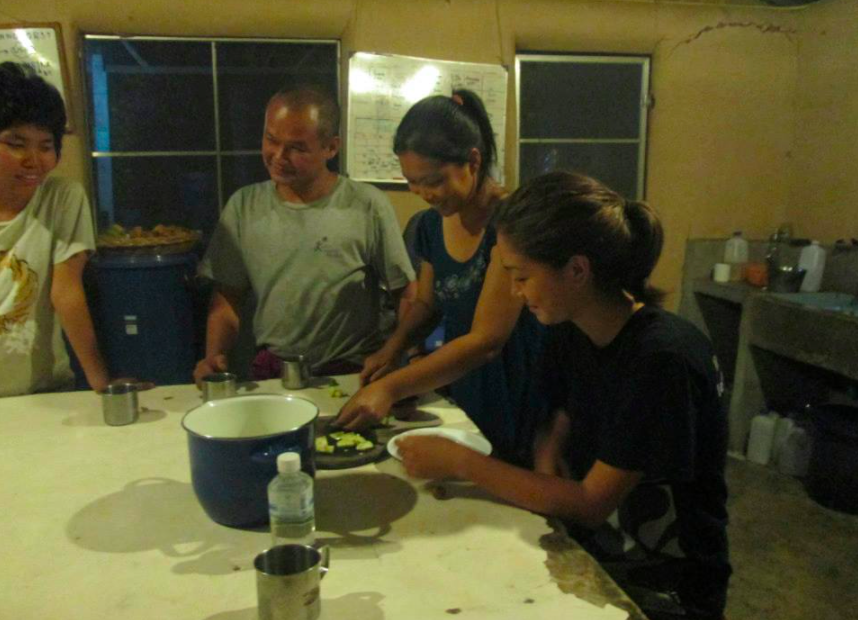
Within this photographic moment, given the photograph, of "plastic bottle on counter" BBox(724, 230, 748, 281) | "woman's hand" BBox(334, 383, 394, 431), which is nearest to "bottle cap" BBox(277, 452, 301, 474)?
"woman's hand" BBox(334, 383, 394, 431)

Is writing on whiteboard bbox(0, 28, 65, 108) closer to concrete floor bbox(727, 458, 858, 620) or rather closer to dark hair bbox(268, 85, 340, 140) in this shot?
dark hair bbox(268, 85, 340, 140)

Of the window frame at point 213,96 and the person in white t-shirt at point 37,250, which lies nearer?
the person in white t-shirt at point 37,250

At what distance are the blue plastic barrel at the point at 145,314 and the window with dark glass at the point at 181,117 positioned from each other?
0.56 meters

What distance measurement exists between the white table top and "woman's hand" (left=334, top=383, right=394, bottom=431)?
Result: 11 centimetres

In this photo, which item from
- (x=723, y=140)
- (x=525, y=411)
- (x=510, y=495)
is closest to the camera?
(x=510, y=495)

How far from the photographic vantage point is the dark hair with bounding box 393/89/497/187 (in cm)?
168

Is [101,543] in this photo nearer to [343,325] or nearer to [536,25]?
[343,325]

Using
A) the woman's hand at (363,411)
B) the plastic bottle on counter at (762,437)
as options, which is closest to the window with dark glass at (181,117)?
the woman's hand at (363,411)

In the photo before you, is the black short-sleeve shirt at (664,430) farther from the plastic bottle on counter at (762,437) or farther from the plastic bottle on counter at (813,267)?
the plastic bottle on counter at (813,267)

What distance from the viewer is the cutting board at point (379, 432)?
1.33 meters

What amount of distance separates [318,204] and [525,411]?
1024 mm

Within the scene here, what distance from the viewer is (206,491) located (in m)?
1.07

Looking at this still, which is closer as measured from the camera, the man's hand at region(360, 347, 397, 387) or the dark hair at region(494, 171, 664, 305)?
the dark hair at region(494, 171, 664, 305)

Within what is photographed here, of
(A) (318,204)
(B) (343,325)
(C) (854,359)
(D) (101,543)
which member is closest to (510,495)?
(D) (101,543)
